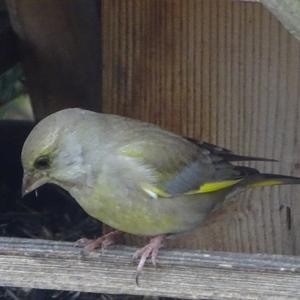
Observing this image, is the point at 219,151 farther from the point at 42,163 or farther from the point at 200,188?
the point at 42,163

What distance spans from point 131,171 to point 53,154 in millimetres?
237

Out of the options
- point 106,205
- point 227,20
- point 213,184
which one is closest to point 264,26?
point 227,20

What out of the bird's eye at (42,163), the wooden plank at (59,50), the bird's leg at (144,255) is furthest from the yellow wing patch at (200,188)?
the wooden plank at (59,50)

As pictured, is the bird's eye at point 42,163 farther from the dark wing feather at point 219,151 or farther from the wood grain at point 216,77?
the wood grain at point 216,77

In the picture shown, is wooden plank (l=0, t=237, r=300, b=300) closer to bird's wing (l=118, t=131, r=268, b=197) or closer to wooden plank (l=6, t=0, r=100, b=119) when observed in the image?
bird's wing (l=118, t=131, r=268, b=197)

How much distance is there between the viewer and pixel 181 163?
3.57m

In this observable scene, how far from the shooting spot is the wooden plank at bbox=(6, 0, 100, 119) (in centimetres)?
420

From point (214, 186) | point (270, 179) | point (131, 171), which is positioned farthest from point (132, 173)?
point (270, 179)

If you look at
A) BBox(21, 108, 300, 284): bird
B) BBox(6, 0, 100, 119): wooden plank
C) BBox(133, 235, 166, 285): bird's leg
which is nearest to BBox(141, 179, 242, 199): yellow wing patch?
BBox(21, 108, 300, 284): bird

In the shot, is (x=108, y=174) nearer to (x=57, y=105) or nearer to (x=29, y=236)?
(x=29, y=236)

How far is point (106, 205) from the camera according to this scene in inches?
132

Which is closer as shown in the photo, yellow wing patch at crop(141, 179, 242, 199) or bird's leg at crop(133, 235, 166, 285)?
bird's leg at crop(133, 235, 166, 285)

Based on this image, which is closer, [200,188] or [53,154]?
[53,154]

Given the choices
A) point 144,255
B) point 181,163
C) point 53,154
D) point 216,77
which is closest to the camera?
point 144,255
